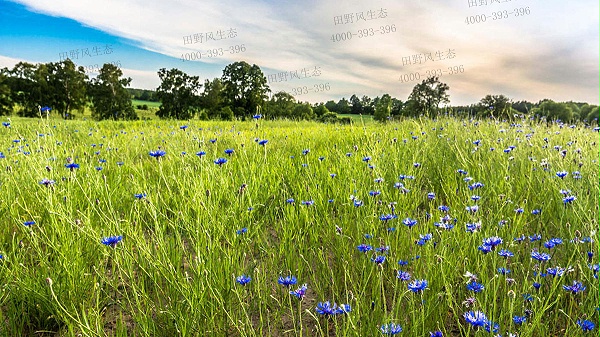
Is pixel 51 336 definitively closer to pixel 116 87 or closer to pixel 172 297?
pixel 172 297

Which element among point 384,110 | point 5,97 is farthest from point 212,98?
point 384,110

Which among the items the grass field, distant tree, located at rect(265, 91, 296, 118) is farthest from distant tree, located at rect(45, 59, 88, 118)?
the grass field

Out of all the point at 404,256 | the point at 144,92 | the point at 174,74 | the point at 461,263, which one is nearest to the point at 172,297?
the point at 404,256

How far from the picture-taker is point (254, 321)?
1929mm

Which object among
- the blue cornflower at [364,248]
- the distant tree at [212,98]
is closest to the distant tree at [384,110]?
the blue cornflower at [364,248]

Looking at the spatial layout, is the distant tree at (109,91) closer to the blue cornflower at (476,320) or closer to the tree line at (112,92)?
Answer: the tree line at (112,92)

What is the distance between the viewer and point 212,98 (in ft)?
161

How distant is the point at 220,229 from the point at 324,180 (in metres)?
1.45

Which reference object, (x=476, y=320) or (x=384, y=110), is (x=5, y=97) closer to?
(x=384, y=110)

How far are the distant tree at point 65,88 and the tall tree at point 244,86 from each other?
909 inches

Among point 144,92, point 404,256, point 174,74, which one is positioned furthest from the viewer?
point 144,92

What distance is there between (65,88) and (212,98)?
22.3 metres

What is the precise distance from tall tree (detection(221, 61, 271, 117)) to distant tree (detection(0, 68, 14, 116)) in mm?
32032

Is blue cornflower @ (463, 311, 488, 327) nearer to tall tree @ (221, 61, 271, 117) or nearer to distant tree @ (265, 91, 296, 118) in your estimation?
tall tree @ (221, 61, 271, 117)
